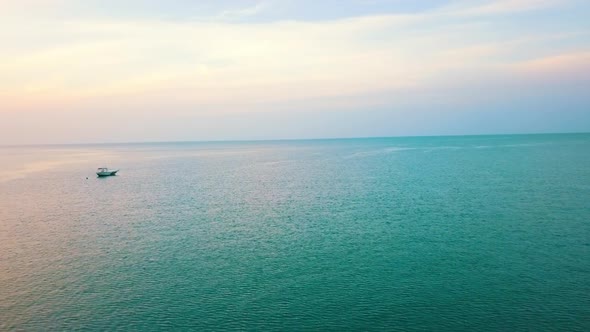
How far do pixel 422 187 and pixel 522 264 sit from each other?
56594 millimetres

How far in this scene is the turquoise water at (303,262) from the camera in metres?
37.0

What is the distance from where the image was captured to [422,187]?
103 m

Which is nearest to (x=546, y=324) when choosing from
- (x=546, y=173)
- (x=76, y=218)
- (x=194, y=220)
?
(x=194, y=220)

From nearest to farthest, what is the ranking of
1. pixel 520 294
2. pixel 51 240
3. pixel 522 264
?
pixel 520 294
pixel 522 264
pixel 51 240

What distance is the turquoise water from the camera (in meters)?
37.0

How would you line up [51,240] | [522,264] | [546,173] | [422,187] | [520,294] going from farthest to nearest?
1. [546,173]
2. [422,187]
3. [51,240]
4. [522,264]
5. [520,294]

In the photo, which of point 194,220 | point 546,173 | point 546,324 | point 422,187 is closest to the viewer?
point 546,324

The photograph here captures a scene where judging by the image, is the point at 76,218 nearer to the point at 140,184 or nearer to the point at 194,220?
the point at 194,220

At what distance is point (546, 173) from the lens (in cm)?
12212

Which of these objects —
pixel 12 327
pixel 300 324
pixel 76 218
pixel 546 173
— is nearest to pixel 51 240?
pixel 76 218

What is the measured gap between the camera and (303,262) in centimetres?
4962

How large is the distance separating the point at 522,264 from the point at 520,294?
8378mm

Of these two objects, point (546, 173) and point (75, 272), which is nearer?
point (75, 272)

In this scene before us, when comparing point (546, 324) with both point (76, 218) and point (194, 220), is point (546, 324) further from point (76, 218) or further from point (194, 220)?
point (76, 218)
